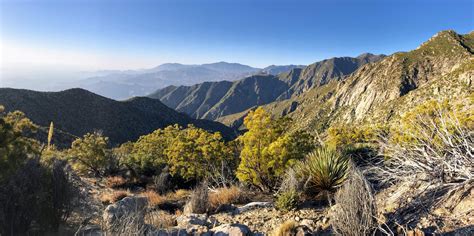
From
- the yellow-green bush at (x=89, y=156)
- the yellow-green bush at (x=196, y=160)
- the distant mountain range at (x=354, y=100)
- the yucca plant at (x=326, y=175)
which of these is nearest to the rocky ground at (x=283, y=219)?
the yucca plant at (x=326, y=175)

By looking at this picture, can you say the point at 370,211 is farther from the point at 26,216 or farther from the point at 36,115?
the point at 36,115

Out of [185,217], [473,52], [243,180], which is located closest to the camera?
[185,217]

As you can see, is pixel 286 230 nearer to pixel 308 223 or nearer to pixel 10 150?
pixel 308 223

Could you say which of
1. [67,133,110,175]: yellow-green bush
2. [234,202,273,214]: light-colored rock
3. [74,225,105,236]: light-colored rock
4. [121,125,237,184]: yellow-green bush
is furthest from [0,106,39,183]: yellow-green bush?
[67,133,110,175]: yellow-green bush

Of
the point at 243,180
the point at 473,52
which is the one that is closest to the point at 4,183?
the point at 243,180

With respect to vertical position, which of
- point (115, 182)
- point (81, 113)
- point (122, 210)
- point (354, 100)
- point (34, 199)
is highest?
point (34, 199)

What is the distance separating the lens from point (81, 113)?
7531cm

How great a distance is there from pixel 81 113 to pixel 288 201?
269ft

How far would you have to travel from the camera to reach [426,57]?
9625cm

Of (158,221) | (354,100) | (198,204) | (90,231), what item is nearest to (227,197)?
(198,204)

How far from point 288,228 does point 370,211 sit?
53.7 inches

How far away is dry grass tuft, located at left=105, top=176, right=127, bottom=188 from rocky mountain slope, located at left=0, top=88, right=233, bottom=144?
45085mm

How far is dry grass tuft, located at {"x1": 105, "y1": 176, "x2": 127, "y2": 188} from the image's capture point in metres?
14.9

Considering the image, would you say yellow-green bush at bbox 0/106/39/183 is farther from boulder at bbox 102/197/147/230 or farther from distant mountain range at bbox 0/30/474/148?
distant mountain range at bbox 0/30/474/148
